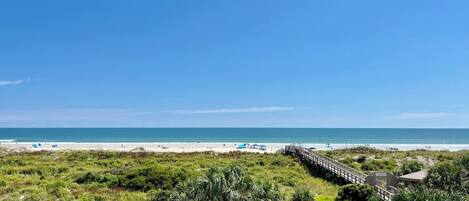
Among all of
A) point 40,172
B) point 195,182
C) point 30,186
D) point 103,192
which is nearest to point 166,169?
point 103,192

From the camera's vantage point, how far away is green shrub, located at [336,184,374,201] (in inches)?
1120

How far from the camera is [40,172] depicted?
4244cm

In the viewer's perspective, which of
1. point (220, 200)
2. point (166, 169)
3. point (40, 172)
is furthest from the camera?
point (40, 172)

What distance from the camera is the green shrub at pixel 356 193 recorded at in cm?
2844

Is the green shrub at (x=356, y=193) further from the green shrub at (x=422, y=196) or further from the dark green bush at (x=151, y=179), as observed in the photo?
the green shrub at (x=422, y=196)

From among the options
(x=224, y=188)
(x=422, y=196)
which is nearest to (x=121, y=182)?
(x=224, y=188)

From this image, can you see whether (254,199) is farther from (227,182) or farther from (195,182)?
(195,182)

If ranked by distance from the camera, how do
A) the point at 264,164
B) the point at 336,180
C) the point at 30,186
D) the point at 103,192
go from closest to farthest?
the point at 103,192
the point at 30,186
the point at 336,180
the point at 264,164

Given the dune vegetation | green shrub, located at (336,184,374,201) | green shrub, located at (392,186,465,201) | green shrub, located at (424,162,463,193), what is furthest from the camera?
the dune vegetation

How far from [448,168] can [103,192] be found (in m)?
20.7

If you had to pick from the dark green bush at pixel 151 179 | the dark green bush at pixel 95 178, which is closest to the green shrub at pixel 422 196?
the dark green bush at pixel 151 179

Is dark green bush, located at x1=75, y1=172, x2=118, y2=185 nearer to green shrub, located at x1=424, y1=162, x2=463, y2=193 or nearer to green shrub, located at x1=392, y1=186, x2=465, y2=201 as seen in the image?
green shrub, located at x1=424, y1=162, x2=463, y2=193

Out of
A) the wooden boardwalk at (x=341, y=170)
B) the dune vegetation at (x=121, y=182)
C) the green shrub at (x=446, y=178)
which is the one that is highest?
the green shrub at (x=446, y=178)

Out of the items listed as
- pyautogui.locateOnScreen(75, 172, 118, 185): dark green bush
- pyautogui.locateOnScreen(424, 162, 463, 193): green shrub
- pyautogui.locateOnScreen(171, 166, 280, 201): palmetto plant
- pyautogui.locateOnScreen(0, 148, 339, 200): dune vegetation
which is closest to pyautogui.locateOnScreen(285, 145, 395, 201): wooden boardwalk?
pyautogui.locateOnScreen(0, 148, 339, 200): dune vegetation
